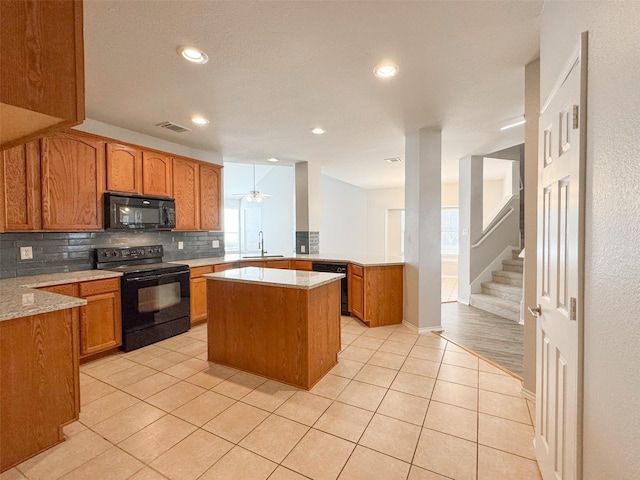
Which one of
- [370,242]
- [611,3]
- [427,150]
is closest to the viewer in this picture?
[611,3]

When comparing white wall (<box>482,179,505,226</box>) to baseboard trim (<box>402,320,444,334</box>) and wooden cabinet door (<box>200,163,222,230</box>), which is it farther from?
wooden cabinet door (<box>200,163,222,230</box>)

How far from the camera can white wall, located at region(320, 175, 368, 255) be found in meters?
8.00

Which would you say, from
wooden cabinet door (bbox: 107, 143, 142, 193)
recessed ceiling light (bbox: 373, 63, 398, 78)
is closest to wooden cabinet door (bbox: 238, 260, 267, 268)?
wooden cabinet door (bbox: 107, 143, 142, 193)

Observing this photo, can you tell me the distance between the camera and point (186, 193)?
414 centimetres

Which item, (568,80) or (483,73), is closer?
(568,80)

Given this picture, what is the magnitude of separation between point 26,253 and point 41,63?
2.84 m

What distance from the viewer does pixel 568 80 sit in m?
1.21

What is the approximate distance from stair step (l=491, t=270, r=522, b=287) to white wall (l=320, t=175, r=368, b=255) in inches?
151

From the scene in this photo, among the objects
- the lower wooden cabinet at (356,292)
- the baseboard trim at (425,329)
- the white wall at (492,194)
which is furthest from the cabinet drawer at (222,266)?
the white wall at (492,194)

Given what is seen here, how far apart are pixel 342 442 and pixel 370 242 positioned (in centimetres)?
735

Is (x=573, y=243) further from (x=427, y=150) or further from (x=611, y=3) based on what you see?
(x=427, y=150)

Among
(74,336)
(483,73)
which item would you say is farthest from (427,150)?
(74,336)

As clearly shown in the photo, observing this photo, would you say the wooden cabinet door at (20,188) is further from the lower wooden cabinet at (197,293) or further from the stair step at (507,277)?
the stair step at (507,277)

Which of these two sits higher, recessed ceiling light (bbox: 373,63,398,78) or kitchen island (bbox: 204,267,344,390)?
recessed ceiling light (bbox: 373,63,398,78)
